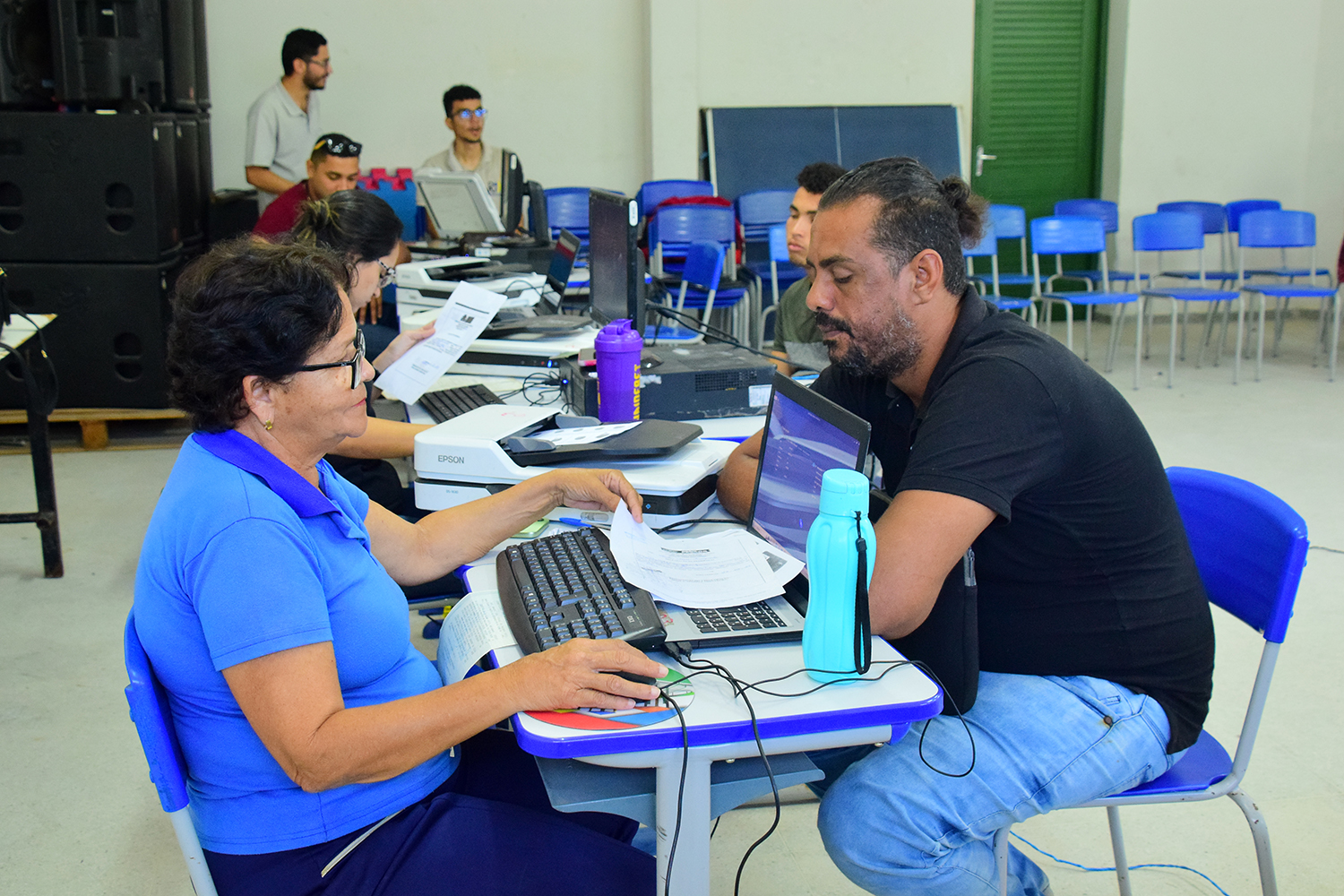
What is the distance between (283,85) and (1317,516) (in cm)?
510

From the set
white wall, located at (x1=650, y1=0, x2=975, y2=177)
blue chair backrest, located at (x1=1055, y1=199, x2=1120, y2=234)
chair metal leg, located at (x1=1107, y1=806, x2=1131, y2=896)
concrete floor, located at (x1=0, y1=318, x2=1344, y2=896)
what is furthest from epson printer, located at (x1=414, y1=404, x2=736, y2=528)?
blue chair backrest, located at (x1=1055, y1=199, x2=1120, y2=234)

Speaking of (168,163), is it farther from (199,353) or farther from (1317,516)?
(1317,516)

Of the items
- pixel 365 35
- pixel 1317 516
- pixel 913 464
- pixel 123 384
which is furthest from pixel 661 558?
pixel 365 35

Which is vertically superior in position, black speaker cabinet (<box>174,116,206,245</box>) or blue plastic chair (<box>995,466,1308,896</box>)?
black speaker cabinet (<box>174,116,206,245</box>)

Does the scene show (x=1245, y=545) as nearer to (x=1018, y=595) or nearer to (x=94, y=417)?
(x=1018, y=595)

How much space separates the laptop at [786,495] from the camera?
1280mm

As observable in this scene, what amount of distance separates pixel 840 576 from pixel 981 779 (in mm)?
408

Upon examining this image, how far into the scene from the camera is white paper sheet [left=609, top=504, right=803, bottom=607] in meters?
1.33

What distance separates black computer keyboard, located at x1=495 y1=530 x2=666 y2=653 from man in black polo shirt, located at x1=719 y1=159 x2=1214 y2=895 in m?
0.29

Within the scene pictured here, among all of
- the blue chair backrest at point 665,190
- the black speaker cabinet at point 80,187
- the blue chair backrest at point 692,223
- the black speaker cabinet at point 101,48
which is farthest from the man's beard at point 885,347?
the blue chair backrest at point 665,190

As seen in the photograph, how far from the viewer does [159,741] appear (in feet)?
3.64

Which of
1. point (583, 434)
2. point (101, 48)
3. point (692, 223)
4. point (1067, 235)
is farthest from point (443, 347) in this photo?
point (1067, 235)

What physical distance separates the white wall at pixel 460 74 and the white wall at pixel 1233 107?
3.34 m

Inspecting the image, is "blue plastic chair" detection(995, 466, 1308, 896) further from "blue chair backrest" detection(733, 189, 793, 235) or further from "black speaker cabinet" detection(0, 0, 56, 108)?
"blue chair backrest" detection(733, 189, 793, 235)
